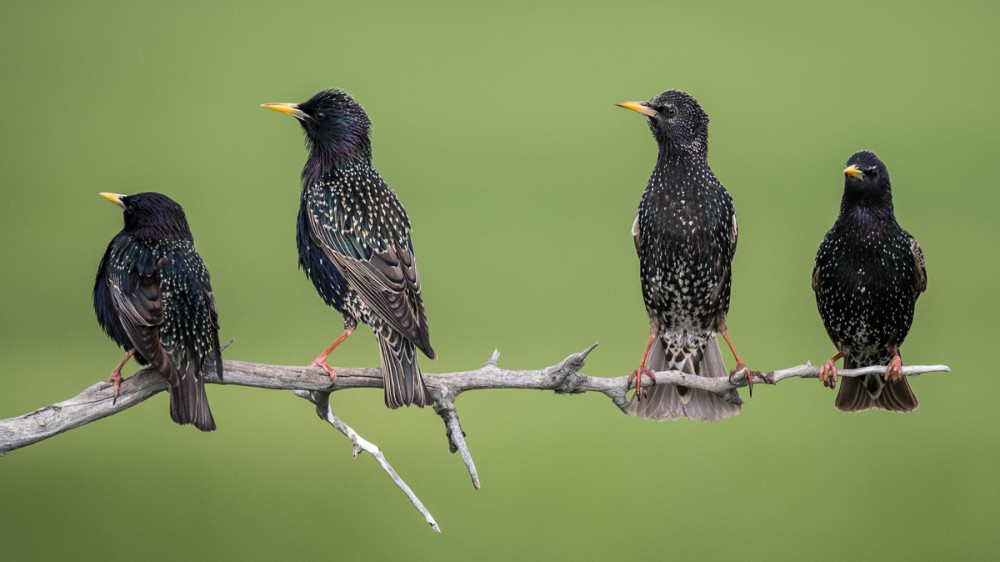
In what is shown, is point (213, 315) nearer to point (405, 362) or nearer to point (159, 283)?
point (159, 283)

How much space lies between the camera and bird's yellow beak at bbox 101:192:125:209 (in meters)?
4.16

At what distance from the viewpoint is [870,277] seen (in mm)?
4395

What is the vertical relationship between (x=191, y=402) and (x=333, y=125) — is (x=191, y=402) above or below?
below

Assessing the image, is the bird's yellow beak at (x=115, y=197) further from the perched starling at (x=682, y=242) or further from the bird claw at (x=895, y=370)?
the bird claw at (x=895, y=370)

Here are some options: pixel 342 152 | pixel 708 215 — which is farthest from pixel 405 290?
pixel 708 215

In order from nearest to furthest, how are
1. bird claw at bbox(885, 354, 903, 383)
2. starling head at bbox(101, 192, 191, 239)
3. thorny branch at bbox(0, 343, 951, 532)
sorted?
thorny branch at bbox(0, 343, 951, 532) → starling head at bbox(101, 192, 191, 239) → bird claw at bbox(885, 354, 903, 383)

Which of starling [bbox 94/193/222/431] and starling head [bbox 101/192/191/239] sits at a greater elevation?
starling head [bbox 101/192/191/239]

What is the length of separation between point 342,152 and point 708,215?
4.66 feet

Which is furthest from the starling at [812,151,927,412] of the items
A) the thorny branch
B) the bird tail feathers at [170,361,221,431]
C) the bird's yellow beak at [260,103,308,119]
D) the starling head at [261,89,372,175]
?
the bird tail feathers at [170,361,221,431]

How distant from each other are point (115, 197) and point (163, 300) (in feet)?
1.58

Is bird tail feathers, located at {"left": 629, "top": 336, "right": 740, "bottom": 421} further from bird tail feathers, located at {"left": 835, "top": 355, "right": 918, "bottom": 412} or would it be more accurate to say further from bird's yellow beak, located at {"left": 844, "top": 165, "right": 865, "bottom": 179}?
bird's yellow beak, located at {"left": 844, "top": 165, "right": 865, "bottom": 179}

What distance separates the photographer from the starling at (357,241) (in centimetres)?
413

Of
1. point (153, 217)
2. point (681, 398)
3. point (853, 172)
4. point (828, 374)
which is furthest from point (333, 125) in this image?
point (828, 374)

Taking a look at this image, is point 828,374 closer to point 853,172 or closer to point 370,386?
point 853,172
